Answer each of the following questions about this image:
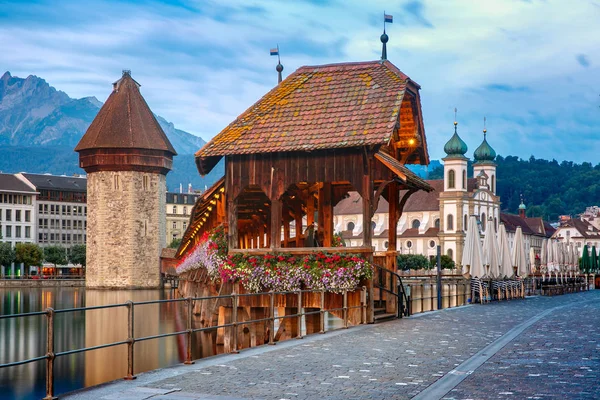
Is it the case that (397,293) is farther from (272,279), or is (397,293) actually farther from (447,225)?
(447,225)

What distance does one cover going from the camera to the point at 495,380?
10914 millimetres

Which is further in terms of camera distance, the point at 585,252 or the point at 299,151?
the point at 585,252

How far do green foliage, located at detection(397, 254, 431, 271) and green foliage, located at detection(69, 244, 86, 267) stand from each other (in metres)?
40.5

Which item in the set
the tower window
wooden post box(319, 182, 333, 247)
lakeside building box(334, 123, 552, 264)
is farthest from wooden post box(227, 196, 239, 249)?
the tower window

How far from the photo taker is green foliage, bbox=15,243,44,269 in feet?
350

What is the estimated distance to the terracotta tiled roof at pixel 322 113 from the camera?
2183 centimetres

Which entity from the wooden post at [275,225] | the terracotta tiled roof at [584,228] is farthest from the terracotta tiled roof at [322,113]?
the terracotta tiled roof at [584,228]

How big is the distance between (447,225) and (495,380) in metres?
123

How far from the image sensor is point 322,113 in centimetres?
2302

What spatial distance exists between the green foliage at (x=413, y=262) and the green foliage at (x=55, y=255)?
139ft

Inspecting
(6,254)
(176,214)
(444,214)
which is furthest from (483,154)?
(6,254)

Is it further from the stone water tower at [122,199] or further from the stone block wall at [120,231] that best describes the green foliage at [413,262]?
the stone block wall at [120,231]

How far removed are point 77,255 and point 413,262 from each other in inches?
1697

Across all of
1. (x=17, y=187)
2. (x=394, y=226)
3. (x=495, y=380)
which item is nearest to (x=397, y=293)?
(x=394, y=226)
